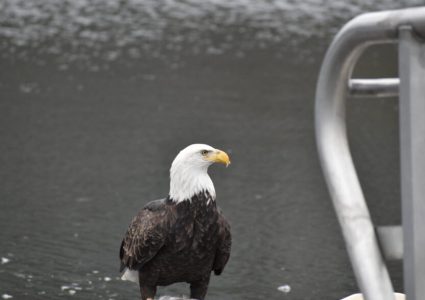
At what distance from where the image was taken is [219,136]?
10883 millimetres

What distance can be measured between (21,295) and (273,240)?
2.16m

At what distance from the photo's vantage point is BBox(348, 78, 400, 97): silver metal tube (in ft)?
5.26

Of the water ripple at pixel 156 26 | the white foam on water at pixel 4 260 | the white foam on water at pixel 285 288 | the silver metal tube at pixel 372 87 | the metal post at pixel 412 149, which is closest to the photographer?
the metal post at pixel 412 149

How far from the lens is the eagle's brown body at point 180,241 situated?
428cm

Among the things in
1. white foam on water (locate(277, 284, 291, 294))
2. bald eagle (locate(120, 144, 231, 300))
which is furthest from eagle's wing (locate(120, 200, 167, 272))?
white foam on water (locate(277, 284, 291, 294))

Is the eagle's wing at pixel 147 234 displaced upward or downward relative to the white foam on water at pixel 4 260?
upward

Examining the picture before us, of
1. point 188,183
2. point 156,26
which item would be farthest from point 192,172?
point 156,26

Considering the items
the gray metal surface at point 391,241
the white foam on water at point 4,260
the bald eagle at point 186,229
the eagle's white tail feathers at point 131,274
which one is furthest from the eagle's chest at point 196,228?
the white foam on water at point 4,260

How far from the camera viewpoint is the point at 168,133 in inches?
431

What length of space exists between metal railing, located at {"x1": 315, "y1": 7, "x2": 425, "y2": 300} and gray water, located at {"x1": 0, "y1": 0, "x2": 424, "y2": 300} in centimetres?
179

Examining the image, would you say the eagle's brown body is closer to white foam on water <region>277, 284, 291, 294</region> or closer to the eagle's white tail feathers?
the eagle's white tail feathers

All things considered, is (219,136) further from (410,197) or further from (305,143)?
(410,197)

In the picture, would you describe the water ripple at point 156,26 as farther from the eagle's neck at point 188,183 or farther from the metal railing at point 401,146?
the metal railing at point 401,146

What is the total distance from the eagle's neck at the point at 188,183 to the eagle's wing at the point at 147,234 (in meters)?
0.13
